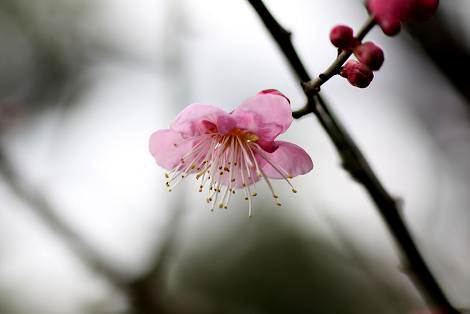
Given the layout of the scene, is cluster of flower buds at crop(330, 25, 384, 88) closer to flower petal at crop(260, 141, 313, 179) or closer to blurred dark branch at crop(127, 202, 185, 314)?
flower petal at crop(260, 141, 313, 179)

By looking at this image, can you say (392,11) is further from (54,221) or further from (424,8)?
(54,221)

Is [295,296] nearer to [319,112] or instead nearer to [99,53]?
[99,53]

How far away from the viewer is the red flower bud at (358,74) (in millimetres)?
854

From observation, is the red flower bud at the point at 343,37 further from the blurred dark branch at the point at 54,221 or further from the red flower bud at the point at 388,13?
the blurred dark branch at the point at 54,221

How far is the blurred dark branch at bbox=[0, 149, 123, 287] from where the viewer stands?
253 centimetres

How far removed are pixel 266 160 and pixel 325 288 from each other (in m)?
4.69

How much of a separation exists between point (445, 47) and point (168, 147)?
3.90 feet

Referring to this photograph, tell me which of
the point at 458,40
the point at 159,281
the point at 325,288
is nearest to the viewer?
the point at 458,40

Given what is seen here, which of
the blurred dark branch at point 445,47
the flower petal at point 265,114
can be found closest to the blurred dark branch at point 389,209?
the flower petal at point 265,114

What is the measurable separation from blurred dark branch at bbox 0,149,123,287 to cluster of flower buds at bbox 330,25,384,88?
2.00m

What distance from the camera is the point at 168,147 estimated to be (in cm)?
125

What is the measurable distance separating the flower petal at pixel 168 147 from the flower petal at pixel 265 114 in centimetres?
19

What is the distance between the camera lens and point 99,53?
444 cm

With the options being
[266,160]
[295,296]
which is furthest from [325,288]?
[266,160]
